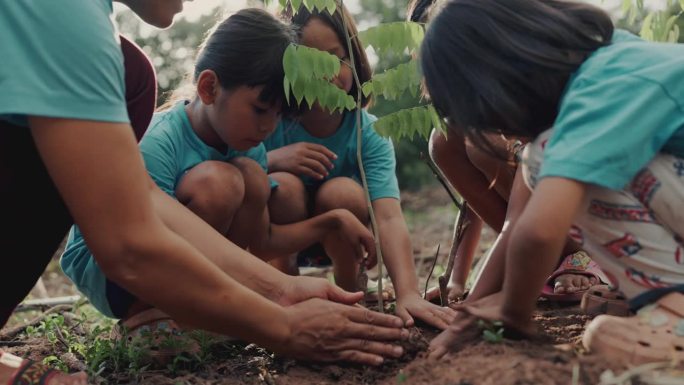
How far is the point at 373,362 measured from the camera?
246 centimetres

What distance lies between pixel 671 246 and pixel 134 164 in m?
1.45

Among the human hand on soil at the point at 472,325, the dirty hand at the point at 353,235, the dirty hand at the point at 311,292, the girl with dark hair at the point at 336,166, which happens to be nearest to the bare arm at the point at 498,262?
the human hand on soil at the point at 472,325

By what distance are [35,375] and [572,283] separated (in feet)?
6.97

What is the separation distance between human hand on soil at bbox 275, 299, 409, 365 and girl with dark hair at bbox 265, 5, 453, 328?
2.27 feet

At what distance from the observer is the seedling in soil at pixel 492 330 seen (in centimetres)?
212

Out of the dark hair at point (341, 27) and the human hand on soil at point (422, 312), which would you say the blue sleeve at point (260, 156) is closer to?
the dark hair at point (341, 27)

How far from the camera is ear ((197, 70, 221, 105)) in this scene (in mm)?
3145

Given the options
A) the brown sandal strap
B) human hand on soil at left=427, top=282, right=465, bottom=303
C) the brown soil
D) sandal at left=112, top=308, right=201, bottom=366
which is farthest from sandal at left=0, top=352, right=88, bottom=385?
human hand on soil at left=427, top=282, right=465, bottom=303

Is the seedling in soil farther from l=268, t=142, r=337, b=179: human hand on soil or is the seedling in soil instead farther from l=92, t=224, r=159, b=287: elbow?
l=268, t=142, r=337, b=179: human hand on soil

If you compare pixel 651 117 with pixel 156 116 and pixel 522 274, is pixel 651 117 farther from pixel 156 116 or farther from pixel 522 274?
pixel 156 116

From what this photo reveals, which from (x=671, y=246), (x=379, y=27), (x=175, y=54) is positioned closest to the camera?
(x=671, y=246)

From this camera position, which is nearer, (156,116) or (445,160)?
(156,116)

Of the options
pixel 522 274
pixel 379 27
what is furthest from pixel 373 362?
pixel 379 27

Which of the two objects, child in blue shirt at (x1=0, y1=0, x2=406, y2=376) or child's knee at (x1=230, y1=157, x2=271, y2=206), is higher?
child in blue shirt at (x1=0, y1=0, x2=406, y2=376)
